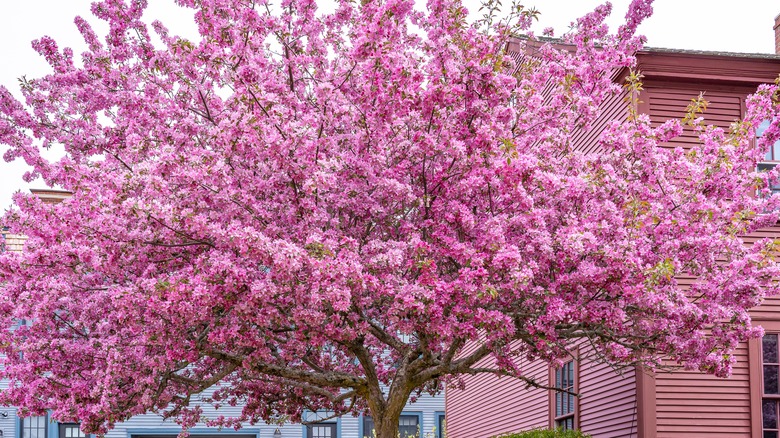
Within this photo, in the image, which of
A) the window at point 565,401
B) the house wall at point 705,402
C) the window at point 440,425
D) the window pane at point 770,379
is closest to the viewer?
the house wall at point 705,402

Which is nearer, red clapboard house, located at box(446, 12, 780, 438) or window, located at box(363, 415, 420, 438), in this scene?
red clapboard house, located at box(446, 12, 780, 438)

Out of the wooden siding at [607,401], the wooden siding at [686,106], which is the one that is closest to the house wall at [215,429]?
the wooden siding at [607,401]

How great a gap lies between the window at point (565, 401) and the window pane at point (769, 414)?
129 inches

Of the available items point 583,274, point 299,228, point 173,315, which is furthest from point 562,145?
point 173,315

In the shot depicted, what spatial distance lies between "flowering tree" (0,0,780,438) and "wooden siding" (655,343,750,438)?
6.96ft

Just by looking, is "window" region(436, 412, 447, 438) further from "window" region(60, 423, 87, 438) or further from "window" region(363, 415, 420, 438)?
"window" region(60, 423, 87, 438)

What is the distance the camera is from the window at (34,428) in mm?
27156

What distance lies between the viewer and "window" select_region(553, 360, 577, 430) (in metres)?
17.2

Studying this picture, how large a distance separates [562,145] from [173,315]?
5.44 meters

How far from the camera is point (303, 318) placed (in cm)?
1094

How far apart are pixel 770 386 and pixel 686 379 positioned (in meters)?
1.41

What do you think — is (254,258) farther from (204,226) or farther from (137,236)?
(137,236)

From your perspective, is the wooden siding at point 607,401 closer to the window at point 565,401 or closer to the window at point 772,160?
the window at point 565,401

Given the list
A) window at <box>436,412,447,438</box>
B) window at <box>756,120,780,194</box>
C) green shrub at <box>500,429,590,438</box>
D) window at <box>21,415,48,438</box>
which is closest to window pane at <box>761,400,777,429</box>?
green shrub at <box>500,429,590,438</box>
